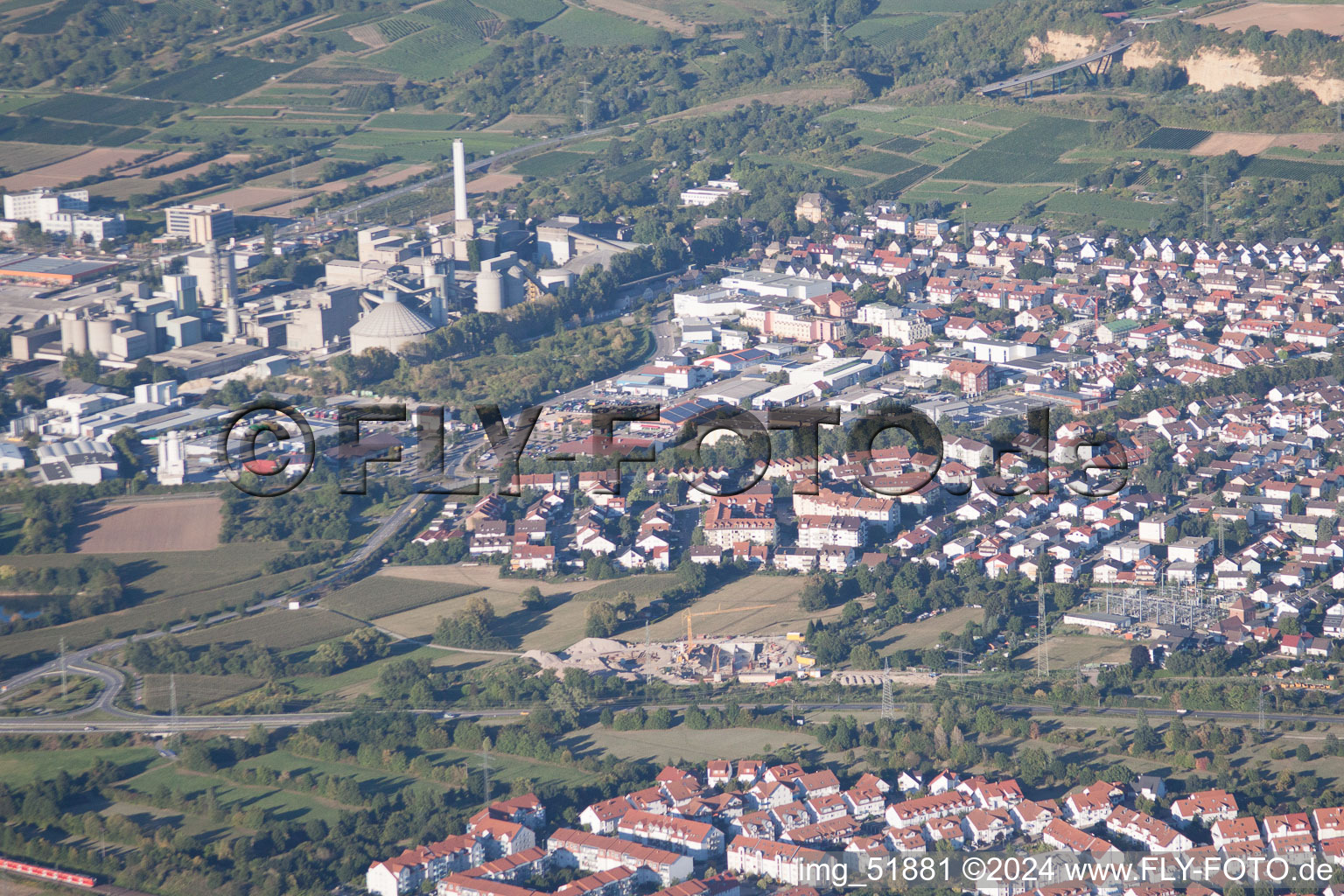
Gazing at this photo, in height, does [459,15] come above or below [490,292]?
above

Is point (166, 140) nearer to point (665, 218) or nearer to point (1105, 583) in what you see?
point (665, 218)

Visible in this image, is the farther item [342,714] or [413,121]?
[413,121]

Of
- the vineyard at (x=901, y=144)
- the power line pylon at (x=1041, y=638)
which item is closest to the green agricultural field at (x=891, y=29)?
the vineyard at (x=901, y=144)

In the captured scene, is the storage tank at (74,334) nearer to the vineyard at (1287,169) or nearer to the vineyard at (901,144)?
the vineyard at (901,144)

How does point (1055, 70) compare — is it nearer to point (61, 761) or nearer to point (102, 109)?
point (102, 109)

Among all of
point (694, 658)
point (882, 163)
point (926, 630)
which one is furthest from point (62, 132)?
point (926, 630)

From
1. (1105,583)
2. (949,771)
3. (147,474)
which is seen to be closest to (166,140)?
(147,474)
